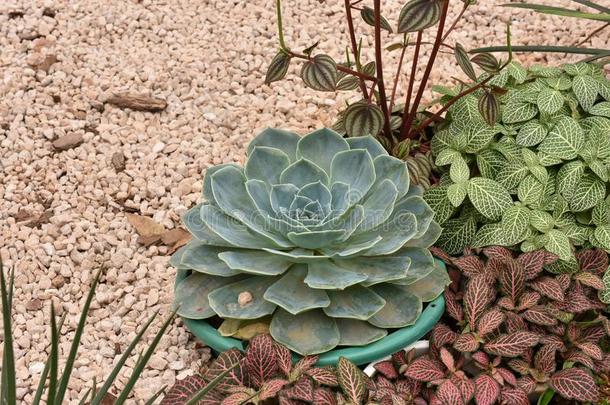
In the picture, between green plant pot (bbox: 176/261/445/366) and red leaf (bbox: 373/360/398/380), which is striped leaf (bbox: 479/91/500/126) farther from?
red leaf (bbox: 373/360/398/380)

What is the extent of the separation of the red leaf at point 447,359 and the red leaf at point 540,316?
23cm

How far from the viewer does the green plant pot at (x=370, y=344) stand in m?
1.75

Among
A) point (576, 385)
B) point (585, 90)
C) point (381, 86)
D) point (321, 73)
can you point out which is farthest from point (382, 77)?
point (576, 385)

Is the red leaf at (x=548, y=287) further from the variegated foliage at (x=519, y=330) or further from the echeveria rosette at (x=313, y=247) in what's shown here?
the echeveria rosette at (x=313, y=247)

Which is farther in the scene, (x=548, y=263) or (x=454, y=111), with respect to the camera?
(x=454, y=111)

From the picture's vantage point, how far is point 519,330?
5.88 feet

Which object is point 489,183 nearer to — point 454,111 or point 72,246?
point 454,111

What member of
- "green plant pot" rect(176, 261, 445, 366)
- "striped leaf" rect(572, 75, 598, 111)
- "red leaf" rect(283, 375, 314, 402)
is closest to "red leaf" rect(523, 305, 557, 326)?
"green plant pot" rect(176, 261, 445, 366)

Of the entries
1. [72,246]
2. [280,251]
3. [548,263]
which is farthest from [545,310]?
[72,246]

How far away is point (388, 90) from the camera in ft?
9.23

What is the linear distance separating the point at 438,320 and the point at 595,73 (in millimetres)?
1009

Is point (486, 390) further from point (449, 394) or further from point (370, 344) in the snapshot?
point (370, 344)

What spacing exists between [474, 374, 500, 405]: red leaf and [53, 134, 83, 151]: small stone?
5.18 ft

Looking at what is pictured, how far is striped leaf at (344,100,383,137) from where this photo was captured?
2.01 m
